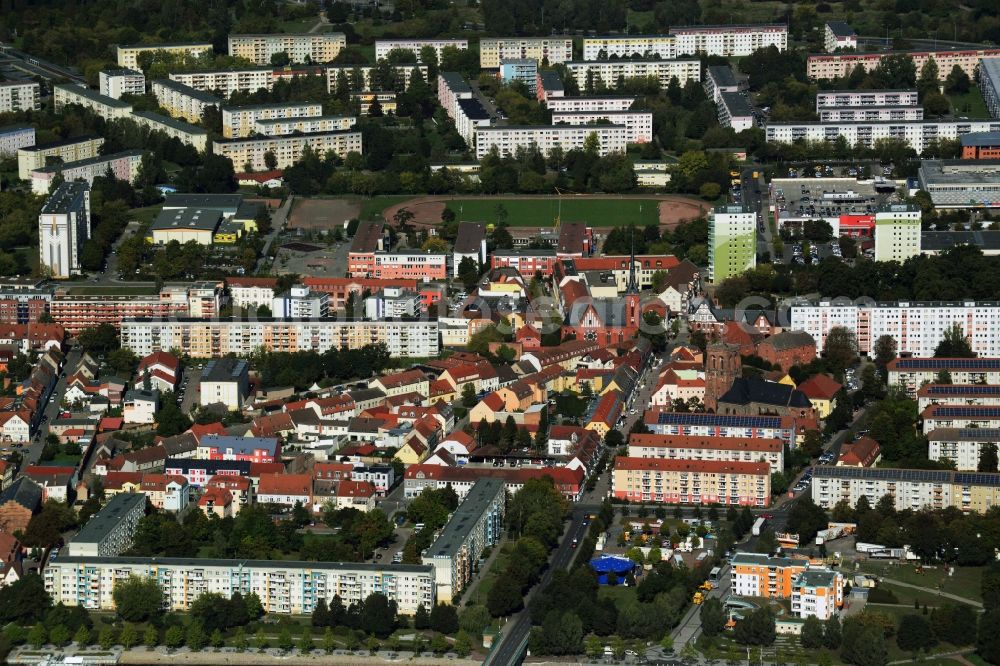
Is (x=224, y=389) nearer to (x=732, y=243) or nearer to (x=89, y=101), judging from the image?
(x=732, y=243)

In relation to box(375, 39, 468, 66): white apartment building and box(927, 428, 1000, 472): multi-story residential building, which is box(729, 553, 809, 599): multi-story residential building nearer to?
box(927, 428, 1000, 472): multi-story residential building

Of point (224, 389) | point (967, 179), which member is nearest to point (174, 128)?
point (224, 389)

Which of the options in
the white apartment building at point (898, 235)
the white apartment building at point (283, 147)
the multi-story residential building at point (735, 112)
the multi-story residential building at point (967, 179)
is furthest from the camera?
the multi-story residential building at point (735, 112)

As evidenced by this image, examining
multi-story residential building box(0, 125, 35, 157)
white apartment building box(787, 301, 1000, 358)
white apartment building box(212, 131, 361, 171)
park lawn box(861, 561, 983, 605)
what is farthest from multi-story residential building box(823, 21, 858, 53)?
park lawn box(861, 561, 983, 605)

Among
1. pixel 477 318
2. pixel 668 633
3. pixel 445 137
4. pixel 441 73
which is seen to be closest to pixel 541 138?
pixel 445 137

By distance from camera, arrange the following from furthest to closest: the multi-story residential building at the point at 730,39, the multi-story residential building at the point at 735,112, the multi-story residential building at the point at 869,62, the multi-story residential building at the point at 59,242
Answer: the multi-story residential building at the point at 730,39 < the multi-story residential building at the point at 869,62 < the multi-story residential building at the point at 735,112 < the multi-story residential building at the point at 59,242

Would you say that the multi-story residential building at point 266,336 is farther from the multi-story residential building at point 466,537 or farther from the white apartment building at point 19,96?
the white apartment building at point 19,96

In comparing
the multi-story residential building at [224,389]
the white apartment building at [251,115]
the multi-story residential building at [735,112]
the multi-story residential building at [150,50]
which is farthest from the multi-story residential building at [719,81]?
the multi-story residential building at [224,389]
